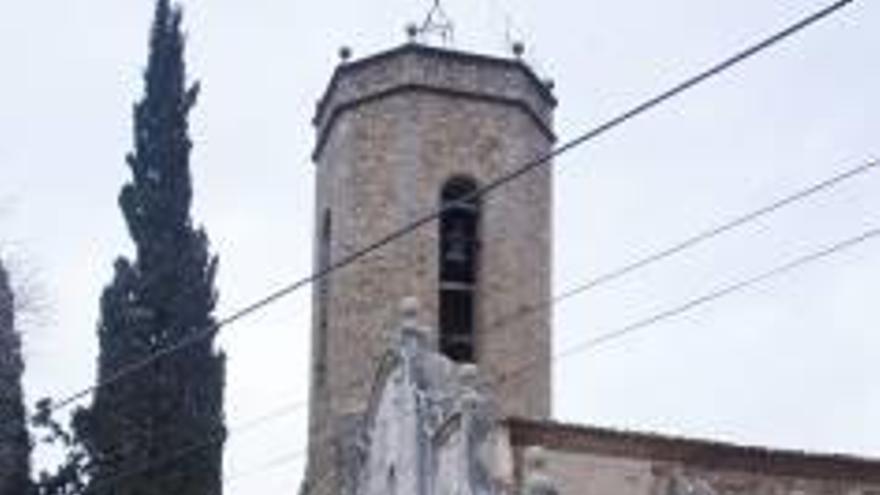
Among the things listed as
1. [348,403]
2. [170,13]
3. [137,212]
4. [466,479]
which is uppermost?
[170,13]

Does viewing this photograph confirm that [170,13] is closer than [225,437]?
No

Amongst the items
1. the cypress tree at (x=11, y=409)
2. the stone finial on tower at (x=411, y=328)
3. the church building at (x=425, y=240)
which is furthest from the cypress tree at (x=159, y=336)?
the stone finial on tower at (x=411, y=328)

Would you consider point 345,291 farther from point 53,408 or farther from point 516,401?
point 53,408

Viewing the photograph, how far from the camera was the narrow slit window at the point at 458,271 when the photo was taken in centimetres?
3019

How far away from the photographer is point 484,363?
29875 millimetres

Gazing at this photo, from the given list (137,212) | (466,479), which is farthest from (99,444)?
(466,479)

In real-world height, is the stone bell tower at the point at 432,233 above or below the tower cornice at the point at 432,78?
below

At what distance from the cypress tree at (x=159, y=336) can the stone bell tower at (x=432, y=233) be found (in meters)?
1.61

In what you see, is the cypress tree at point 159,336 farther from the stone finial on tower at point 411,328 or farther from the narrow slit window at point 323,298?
the stone finial on tower at point 411,328

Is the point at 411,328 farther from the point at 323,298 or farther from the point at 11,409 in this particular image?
the point at 11,409

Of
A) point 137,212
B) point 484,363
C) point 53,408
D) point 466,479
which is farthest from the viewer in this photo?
point 137,212

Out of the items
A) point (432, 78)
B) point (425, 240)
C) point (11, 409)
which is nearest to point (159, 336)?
point (11, 409)

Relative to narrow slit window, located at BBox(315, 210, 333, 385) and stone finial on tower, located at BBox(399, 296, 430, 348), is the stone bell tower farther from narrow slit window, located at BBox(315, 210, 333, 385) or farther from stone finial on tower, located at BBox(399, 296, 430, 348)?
stone finial on tower, located at BBox(399, 296, 430, 348)

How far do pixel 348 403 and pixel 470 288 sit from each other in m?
2.25
